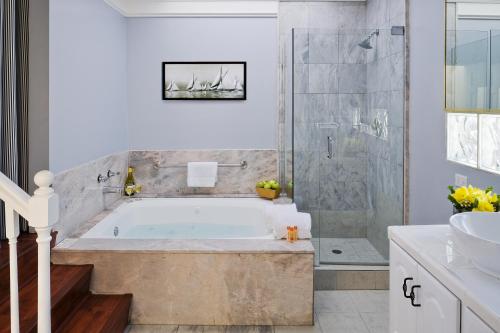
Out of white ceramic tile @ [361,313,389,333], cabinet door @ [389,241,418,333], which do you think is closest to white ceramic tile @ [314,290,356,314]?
white ceramic tile @ [361,313,389,333]

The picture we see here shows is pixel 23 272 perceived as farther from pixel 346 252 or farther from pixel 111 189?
pixel 346 252

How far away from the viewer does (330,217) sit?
434 centimetres

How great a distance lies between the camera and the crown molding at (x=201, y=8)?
15.5ft

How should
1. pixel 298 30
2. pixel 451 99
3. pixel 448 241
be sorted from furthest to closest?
pixel 298 30 → pixel 451 99 → pixel 448 241

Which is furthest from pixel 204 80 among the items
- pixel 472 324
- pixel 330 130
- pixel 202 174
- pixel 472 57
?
pixel 472 324

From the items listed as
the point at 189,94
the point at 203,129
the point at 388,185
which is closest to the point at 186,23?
the point at 189,94

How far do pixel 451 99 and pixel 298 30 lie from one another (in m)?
1.85

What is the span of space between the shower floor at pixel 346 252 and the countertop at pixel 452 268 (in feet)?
5.92

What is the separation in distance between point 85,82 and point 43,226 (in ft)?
8.07

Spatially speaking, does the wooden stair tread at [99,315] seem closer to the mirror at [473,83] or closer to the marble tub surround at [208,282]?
the marble tub surround at [208,282]

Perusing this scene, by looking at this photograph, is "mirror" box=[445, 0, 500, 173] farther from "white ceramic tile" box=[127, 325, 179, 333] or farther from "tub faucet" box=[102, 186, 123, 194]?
"tub faucet" box=[102, 186, 123, 194]

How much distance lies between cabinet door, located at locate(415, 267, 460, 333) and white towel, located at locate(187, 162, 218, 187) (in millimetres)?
3120

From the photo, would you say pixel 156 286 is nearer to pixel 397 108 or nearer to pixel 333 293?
pixel 333 293

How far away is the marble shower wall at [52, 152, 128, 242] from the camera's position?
332 cm
